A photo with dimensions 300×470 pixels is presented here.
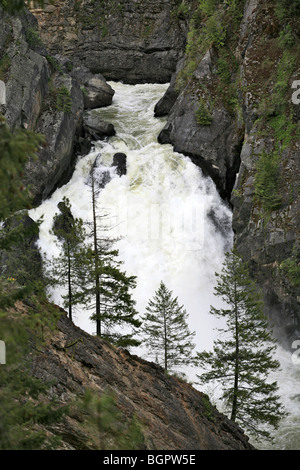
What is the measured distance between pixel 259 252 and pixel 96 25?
35857 millimetres

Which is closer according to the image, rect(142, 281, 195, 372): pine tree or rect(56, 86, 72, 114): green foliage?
rect(142, 281, 195, 372): pine tree

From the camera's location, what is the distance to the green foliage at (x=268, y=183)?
80.7 ft

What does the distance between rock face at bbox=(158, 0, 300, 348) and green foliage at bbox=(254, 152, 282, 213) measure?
53mm

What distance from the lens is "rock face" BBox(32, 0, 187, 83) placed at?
48375 millimetres

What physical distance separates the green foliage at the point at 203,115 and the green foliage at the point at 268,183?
840 centimetres

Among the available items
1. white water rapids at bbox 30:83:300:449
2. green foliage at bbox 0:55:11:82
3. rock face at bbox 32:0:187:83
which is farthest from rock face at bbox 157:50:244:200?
rock face at bbox 32:0:187:83

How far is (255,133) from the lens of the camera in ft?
89.2

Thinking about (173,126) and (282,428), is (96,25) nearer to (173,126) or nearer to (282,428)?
(173,126)

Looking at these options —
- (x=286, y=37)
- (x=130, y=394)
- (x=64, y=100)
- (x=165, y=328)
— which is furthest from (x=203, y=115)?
(x=130, y=394)

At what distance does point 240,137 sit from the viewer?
3031cm

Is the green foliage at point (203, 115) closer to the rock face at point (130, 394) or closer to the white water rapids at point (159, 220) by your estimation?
the white water rapids at point (159, 220)

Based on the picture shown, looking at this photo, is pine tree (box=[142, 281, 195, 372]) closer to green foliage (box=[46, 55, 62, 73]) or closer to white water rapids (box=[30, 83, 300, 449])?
white water rapids (box=[30, 83, 300, 449])
